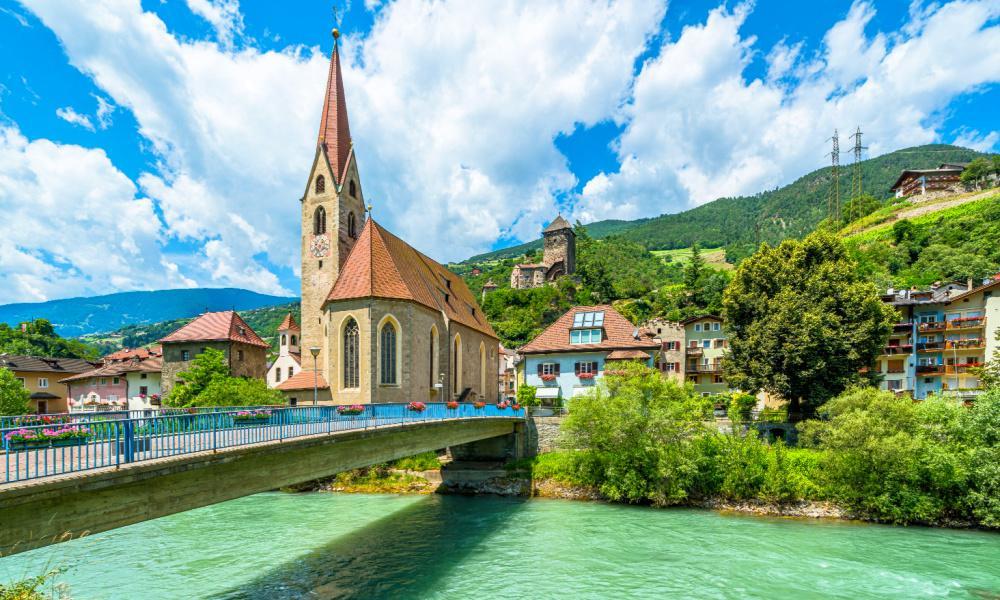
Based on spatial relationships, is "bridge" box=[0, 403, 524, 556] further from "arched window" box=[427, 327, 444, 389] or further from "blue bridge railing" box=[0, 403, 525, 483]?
"arched window" box=[427, 327, 444, 389]

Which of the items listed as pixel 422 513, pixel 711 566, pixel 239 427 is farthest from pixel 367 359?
pixel 711 566

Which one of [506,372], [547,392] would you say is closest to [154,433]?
[547,392]

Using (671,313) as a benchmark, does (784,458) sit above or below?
below

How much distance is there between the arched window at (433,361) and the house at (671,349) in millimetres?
24598

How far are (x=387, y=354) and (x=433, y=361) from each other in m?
5.35

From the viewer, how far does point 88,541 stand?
20844 millimetres

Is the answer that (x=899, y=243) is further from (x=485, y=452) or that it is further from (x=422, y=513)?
(x=422, y=513)

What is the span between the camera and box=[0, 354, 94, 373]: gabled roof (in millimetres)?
56594

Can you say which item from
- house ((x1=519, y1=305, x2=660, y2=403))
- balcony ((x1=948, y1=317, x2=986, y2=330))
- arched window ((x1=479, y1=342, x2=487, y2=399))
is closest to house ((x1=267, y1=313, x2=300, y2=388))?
arched window ((x1=479, y1=342, x2=487, y2=399))

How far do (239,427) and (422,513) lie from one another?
52.5ft

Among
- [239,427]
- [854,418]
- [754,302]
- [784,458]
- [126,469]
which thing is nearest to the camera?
[126,469]

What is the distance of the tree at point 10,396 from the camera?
3972 cm

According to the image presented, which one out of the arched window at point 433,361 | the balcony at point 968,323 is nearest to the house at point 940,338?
the balcony at point 968,323

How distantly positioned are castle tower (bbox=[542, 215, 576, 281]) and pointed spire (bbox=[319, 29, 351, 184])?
82.3m
